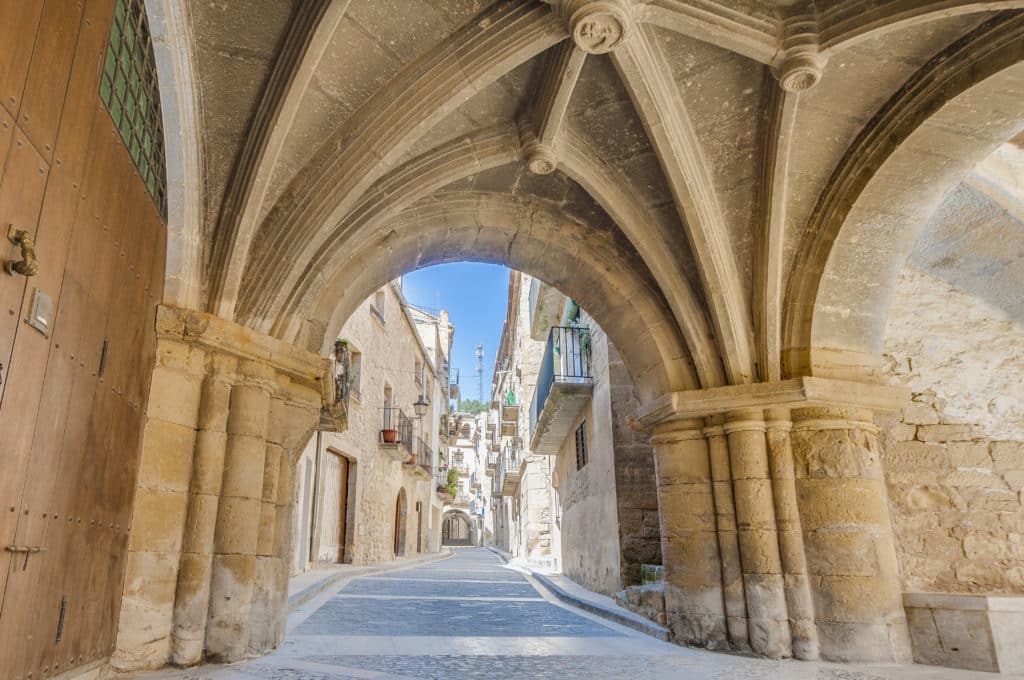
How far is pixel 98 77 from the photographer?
2537 mm

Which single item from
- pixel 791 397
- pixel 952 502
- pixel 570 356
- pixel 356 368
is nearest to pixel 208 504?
pixel 791 397

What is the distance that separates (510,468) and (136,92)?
17919 millimetres

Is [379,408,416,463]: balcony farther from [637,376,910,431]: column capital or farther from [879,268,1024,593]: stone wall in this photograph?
[879,268,1024,593]: stone wall

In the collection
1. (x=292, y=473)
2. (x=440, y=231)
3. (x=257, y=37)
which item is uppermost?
(x=257, y=37)

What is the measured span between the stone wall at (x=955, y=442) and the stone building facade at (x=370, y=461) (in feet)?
21.1

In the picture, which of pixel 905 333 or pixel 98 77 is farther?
pixel 905 333

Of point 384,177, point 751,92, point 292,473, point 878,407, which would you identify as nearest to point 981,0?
point 751,92

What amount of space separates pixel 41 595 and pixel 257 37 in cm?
275

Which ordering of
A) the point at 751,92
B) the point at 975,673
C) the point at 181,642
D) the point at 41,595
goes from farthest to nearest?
the point at 751,92 < the point at 975,673 < the point at 181,642 < the point at 41,595

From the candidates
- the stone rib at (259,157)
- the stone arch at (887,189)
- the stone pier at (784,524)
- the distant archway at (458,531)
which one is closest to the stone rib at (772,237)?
the stone arch at (887,189)

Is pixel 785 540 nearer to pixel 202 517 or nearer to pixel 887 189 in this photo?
pixel 887 189

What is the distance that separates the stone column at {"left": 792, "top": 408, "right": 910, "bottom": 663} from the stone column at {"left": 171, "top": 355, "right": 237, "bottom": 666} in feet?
11.7

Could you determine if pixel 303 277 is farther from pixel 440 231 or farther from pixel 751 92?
pixel 751 92

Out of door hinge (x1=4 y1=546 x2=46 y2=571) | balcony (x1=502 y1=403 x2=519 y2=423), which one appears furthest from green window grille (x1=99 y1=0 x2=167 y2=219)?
balcony (x1=502 y1=403 x2=519 y2=423)
